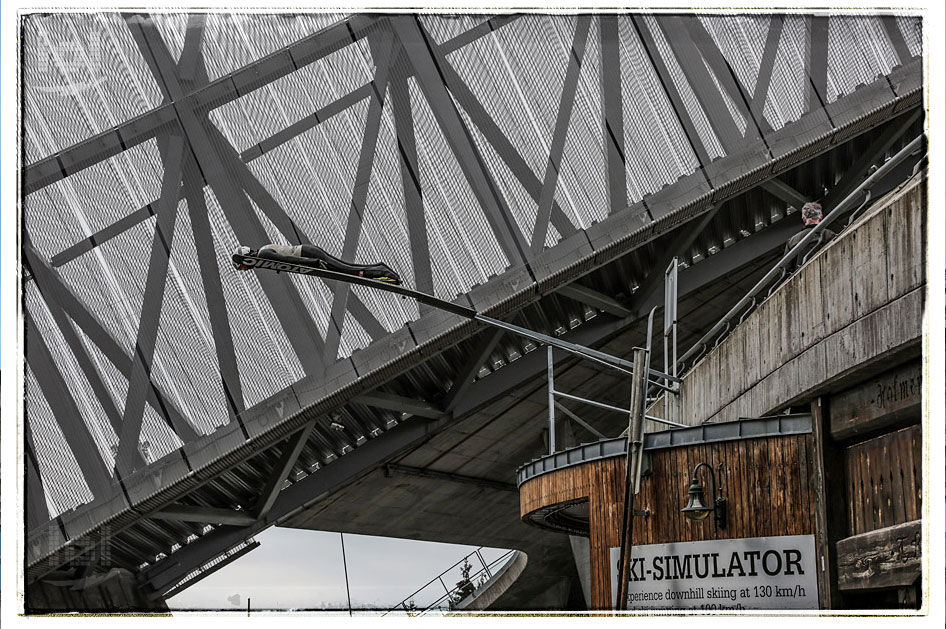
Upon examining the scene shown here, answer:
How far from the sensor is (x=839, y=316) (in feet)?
31.7

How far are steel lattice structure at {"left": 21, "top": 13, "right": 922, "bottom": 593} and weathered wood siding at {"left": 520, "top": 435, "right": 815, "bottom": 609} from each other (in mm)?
5332

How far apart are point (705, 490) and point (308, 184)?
30.0 ft

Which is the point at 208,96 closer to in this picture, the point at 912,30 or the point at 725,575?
the point at 912,30

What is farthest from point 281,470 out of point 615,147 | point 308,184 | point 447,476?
point 615,147

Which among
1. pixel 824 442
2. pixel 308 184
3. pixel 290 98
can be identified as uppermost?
pixel 290 98

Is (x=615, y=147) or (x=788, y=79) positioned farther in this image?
(x=615, y=147)

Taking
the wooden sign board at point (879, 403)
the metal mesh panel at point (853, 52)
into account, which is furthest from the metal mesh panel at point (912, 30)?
the wooden sign board at point (879, 403)

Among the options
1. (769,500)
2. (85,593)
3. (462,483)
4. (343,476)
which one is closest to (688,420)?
(769,500)

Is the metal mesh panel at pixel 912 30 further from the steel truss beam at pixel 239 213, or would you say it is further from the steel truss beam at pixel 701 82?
the steel truss beam at pixel 239 213

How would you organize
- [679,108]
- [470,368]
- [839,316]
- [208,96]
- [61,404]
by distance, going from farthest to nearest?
[470,368] < [679,108] < [208,96] < [61,404] < [839,316]

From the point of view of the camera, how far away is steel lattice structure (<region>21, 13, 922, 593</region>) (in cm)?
1447

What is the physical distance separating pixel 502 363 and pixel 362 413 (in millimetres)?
3544

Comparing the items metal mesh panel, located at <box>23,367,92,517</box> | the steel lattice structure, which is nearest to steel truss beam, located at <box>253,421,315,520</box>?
the steel lattice structure

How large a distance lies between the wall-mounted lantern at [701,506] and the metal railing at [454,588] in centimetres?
416
